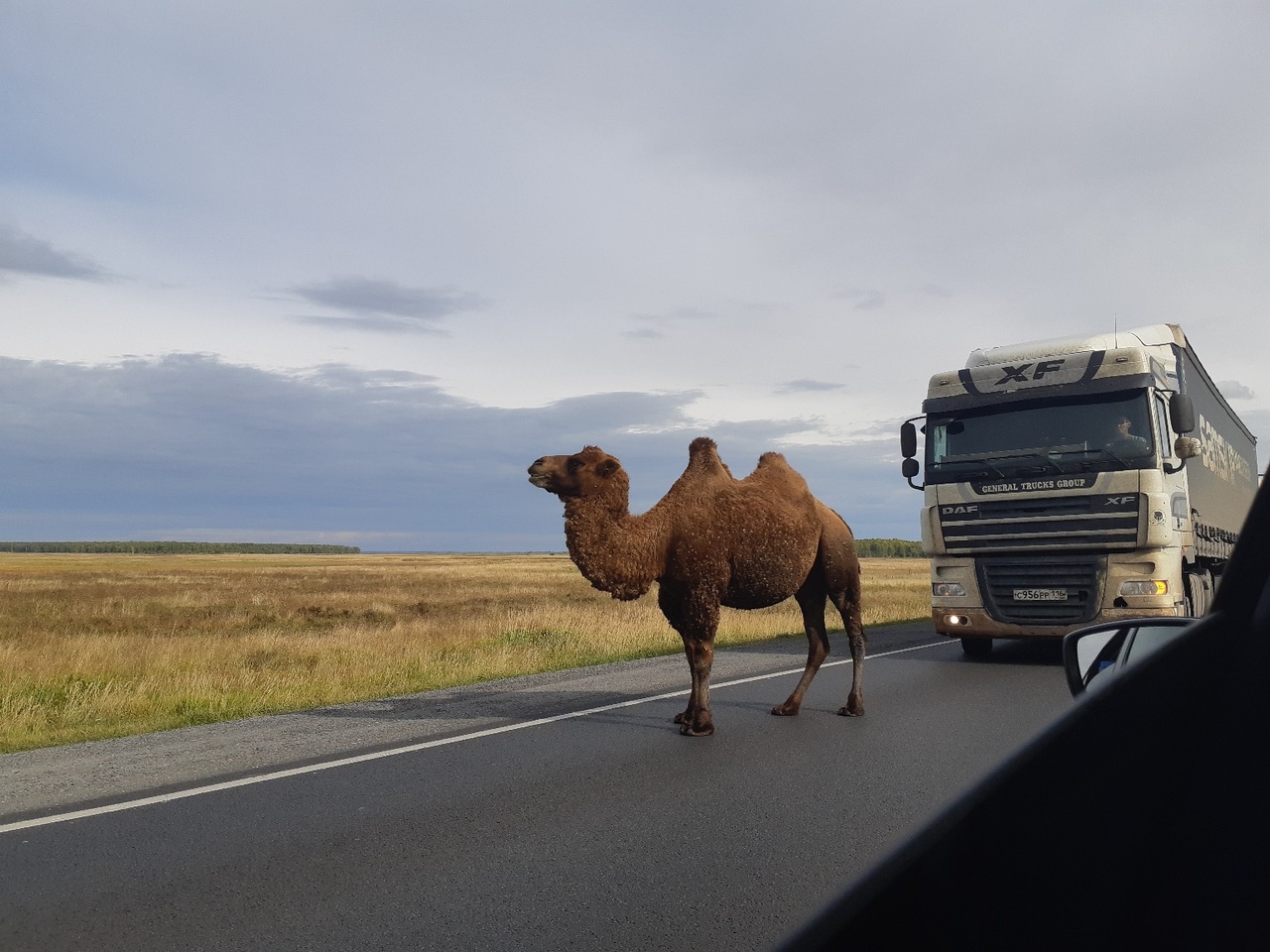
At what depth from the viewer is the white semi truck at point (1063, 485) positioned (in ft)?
38.7

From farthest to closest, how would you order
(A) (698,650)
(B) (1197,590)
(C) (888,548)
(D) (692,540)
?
(C) (888,548)
(B) (1197,590)
(D) (692,540)
(A) (698,650)

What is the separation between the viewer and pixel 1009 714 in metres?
8.79

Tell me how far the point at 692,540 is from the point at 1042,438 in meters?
6.54

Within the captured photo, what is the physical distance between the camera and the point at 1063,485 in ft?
40.1

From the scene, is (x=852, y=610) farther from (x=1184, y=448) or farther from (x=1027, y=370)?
(x=1184, y=448)

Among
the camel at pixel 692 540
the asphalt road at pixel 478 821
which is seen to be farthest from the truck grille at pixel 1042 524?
the camel at pixel 692 540

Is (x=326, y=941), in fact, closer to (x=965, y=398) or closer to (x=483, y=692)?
(x=483, y=692)

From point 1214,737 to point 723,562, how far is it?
7.13 m

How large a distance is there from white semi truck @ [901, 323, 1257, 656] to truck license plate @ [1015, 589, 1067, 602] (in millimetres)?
12

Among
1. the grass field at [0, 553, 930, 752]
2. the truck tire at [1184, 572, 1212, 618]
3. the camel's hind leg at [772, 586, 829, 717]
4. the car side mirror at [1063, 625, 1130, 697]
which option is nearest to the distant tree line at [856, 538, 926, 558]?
the grass field at [0, 553, 930, 752]

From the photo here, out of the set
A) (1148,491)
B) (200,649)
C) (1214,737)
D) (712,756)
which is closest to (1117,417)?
(1148,491)

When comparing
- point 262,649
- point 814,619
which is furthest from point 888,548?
point 814,619

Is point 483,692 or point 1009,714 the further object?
point 483,692

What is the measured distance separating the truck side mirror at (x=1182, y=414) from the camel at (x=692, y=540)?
5.81 m
